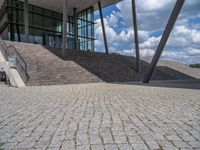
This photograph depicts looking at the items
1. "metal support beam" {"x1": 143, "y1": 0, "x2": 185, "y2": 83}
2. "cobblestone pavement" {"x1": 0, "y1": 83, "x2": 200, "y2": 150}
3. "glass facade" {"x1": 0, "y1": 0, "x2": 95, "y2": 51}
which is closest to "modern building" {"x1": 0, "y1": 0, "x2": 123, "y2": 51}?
"glass facade" {"x1": 0, "y1": 0, "x2": 95, "y2": 51}

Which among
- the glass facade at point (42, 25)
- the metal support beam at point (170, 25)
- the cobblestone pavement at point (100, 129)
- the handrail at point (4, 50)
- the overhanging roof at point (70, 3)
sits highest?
the overhanging roof at point (70, 3)

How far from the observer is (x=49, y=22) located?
134 ft

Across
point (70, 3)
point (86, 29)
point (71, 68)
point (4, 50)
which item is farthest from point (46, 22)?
point (4, 50)

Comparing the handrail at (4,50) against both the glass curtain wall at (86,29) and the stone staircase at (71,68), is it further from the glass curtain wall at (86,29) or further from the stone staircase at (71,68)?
the glass curtain wall at (86,29)

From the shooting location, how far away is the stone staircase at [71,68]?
19.5 m

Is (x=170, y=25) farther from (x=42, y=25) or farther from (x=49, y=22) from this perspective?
(x=49, y=22)

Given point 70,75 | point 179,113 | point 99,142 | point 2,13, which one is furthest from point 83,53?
point 99,142

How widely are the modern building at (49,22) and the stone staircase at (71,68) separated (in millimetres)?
3291

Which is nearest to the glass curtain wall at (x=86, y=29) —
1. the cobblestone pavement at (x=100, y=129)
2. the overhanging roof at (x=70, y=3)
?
the overhanging roof at (x=70, y=3)

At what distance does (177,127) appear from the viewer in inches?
195

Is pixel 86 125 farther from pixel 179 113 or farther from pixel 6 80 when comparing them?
pixel 6 80

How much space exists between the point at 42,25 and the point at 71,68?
63.6ft

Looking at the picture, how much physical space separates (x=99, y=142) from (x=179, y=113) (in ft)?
10.2

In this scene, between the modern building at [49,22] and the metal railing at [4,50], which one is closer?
the metal railing at [4,50]
